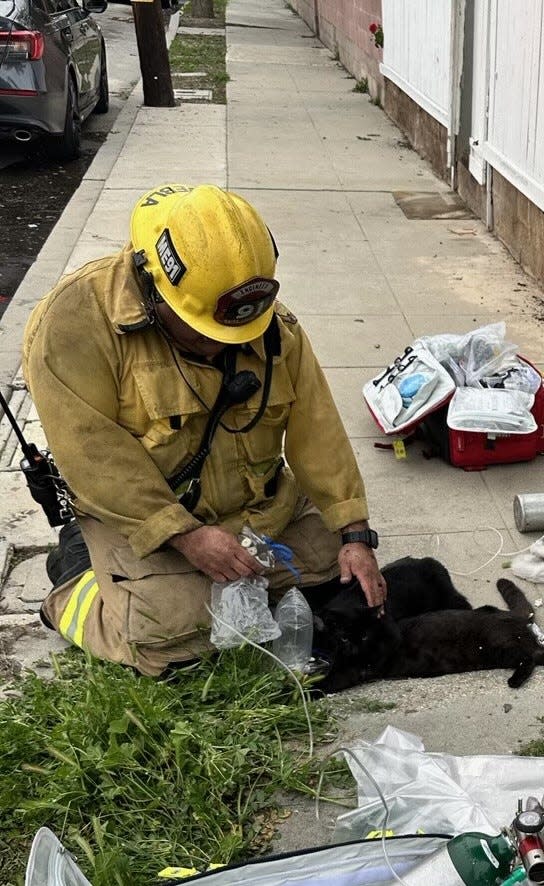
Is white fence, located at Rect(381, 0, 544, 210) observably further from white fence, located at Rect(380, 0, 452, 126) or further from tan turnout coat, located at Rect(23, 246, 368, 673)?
tan turnout coat, located at Rect(23, 246, 368, 673)

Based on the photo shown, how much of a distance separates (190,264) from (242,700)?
1233 mm

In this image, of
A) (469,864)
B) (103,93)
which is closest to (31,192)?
(103,93)

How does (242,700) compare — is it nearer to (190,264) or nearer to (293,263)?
(190,264)

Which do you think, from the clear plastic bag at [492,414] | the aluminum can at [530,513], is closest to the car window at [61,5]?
the clear plastic bag at [492,414]

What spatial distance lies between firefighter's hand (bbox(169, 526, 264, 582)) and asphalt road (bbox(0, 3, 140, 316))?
13.8 ft

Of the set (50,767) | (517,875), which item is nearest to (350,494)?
(50,767)

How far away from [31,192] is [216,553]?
7.51 metres

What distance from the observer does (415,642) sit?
3.47m

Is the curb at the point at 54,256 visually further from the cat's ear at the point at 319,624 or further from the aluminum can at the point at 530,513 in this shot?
the aluminum can at the point at 530,513

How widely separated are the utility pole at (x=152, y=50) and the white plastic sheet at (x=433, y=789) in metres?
11.5

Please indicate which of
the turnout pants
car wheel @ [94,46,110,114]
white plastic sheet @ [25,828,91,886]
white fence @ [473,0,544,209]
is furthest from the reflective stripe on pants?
car wheel @ [94,46,110,114]

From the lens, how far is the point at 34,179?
33.9 feet

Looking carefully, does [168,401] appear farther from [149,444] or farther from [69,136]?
[69,136]

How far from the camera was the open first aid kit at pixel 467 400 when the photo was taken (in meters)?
4.49
